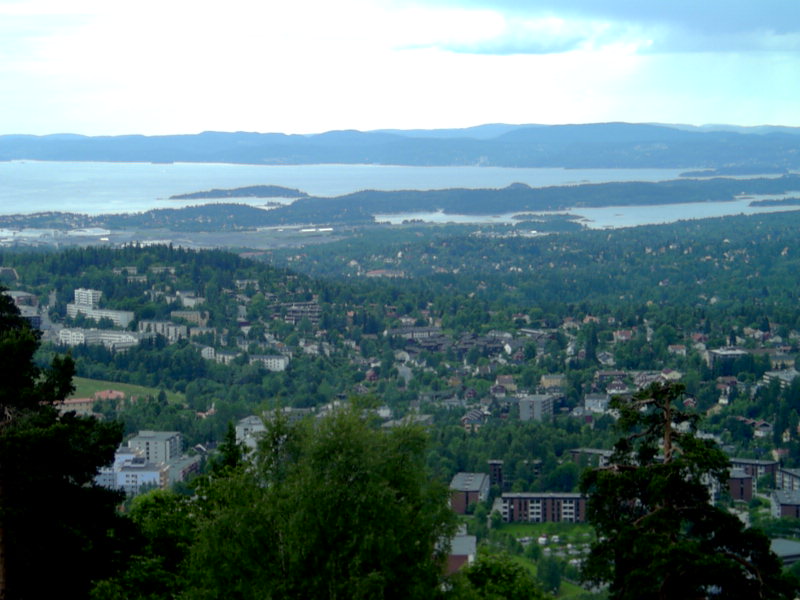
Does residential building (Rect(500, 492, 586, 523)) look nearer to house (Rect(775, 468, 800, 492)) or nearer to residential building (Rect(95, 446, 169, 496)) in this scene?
house (Rect(775, 468, 800, 492))

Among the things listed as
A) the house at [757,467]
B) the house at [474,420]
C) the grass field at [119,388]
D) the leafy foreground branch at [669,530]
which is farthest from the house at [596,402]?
the leafy foreground branch at [669,530]

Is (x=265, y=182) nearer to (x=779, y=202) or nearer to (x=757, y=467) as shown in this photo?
(x=779, y=202)

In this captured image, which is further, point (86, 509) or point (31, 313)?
point (31, 313)

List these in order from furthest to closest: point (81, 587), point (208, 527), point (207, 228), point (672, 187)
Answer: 1. point (672, 187)
2. point (207, 228)
3. point (81, 587)
4. point (208, 527)

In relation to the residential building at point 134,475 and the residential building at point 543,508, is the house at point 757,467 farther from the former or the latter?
the residential building at point 134,475

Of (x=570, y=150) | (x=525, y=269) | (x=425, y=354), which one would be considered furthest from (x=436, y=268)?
(x=570, y=150)

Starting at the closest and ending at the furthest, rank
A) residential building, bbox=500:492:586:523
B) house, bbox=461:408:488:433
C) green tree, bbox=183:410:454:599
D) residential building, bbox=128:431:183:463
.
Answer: green tree, bbox=183:410:454:599
residential building, bbox=500:492:586:523
residential building, bbox=128:431:183:463
house, bbox=461:408:488:433

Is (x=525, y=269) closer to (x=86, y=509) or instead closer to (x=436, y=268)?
(x=436, y=268)

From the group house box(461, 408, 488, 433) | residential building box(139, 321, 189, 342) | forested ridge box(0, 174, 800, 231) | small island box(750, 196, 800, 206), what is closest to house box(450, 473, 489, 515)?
house box(461, 408, 488, 433)
